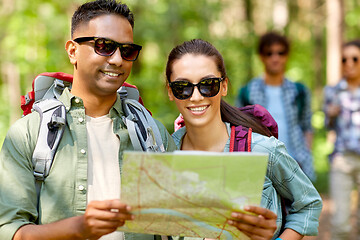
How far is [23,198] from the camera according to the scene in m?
2.29

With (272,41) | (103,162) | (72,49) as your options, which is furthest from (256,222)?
(272,41)

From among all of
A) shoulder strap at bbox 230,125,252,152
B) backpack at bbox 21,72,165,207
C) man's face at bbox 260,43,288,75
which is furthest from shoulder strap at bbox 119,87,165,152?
man's face at bbox 260,43,288,75

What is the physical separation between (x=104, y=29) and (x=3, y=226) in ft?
3.95

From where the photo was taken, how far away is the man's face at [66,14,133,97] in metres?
2.64

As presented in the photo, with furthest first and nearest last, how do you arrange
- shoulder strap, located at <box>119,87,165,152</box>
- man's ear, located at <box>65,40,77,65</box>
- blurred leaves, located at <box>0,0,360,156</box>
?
1. blurred leaves, located at <box>0,0,360,156</box>
2. man's ear, located at <box>65,40,77,65</box>
3. shoulder strap, located at <box>119,87,165,152</box>

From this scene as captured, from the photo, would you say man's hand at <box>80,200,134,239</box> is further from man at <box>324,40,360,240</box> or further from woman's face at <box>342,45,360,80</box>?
woman's face at <box>342,45,360,80</box>

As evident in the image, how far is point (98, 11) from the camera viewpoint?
271cm

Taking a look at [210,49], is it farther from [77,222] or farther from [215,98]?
[77,222]

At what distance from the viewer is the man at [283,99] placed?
5.79 metres

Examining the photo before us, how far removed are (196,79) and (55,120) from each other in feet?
2.99

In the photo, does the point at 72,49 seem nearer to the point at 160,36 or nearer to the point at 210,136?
the point at 210,136

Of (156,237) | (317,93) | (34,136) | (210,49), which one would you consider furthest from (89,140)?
(317,93)

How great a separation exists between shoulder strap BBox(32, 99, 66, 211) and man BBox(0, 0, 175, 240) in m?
Result: 0.04

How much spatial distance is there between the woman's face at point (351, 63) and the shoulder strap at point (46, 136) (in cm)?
426
